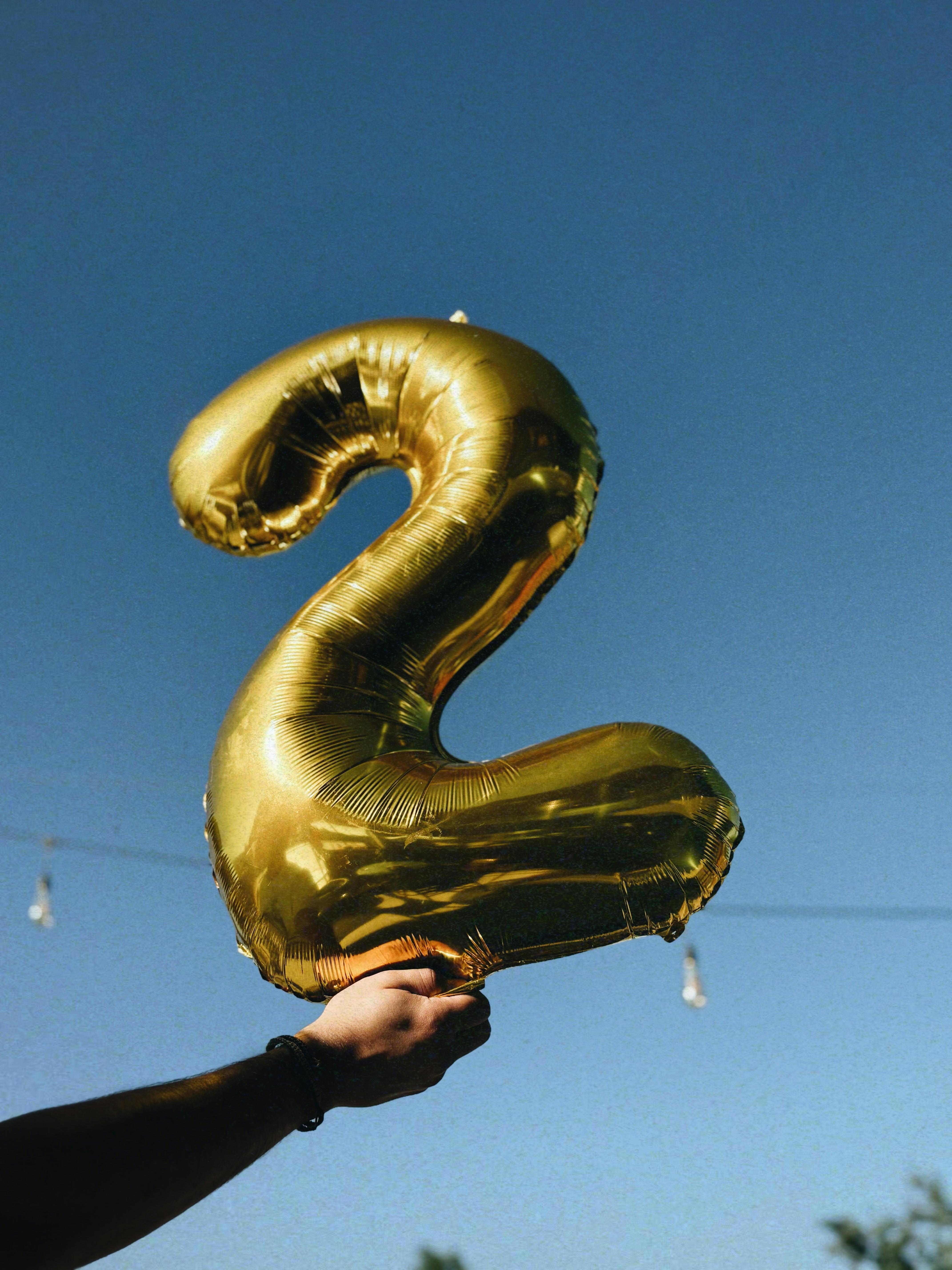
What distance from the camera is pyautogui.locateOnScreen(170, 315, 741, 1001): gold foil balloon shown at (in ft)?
4.13

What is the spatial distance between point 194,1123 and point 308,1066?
0.48ft

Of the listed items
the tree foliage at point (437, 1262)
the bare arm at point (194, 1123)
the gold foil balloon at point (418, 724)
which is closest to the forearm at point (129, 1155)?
the bare arm at point (194, 1123)

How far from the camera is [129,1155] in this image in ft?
3.12

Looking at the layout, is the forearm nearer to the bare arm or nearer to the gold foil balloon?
the bare arm

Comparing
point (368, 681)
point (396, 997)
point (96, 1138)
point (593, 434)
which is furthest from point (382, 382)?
point (96, 1138)

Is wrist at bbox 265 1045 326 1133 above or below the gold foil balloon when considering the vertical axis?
below

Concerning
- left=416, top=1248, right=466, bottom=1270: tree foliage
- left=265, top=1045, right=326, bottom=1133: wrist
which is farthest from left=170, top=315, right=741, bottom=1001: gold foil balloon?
left=416, top=1248, right=466, bottom=1270: tree foliage

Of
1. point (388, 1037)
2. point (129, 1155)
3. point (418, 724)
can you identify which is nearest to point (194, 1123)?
point (129, 1155)

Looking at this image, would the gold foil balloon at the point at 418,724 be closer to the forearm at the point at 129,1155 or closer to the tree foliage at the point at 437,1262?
the forearm at the point at 129,1155

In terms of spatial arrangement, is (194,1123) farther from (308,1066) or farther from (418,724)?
(418,724)

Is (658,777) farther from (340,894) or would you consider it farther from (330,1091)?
(330,1091)

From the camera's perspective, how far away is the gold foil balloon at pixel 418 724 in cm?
126

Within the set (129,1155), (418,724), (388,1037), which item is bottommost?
(129,1155)

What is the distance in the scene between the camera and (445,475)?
4.97 feet
